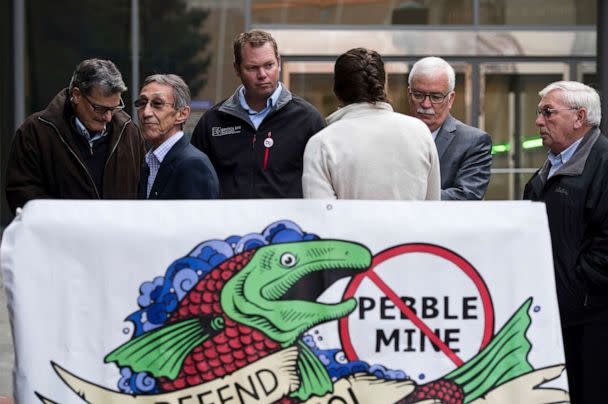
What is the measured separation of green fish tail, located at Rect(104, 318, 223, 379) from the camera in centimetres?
389

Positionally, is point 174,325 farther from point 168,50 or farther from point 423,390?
point 168,50

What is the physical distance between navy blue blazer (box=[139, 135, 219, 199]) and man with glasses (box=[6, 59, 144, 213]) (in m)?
0.56

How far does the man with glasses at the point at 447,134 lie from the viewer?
5.71 m

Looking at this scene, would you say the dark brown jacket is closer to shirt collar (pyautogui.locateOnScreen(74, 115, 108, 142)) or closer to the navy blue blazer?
shirt collar (pyautogui.locateOnScreen(74, 115, 108, 142))

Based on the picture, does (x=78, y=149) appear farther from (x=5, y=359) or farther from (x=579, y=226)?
(x=5, y=359)

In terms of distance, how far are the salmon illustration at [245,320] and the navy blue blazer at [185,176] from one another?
1.06 m

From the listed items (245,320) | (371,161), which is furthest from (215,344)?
(371,161)

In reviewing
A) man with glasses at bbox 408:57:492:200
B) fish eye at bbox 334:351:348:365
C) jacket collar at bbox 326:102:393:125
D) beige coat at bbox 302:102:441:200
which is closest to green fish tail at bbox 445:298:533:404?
fish eye at bbox 334:351:348:365

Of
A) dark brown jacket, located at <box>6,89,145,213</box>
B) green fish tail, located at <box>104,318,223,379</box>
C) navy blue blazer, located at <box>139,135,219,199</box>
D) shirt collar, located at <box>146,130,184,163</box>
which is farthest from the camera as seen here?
dark brown jacket, located at <box>6,89,145,213</box>

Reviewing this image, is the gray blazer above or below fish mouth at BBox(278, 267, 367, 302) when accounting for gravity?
above

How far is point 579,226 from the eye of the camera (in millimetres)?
5273

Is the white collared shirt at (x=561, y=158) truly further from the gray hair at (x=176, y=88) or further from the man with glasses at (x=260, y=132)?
the gray hair at (x=176, y=88)

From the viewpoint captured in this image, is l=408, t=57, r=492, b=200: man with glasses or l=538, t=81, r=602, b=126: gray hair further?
l=408, t=57, r=492, b=200: man with glasses

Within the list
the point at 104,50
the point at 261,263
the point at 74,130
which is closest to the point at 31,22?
the point at 104,50
